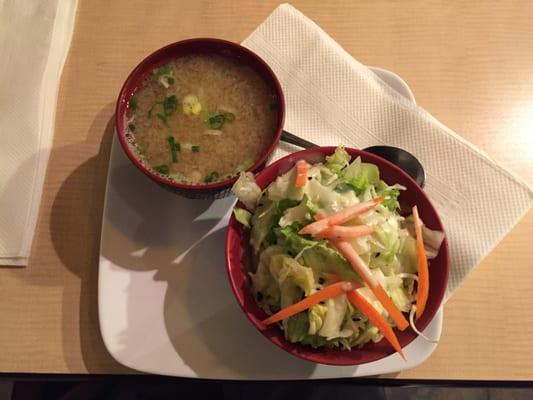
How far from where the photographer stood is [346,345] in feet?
3.00

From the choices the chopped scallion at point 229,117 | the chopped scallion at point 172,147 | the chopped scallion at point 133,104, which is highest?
the chopped scallion at point 133,104

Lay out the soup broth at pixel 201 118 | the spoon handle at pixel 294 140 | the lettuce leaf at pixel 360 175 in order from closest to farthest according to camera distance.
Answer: the lettuce leaf at pixel 360 175 → the soup broth at pixel 201 118 → the spoon handle at pixel 294 140

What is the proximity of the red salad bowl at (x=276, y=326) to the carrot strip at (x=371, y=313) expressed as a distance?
5 cm

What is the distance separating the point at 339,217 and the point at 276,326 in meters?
0.24

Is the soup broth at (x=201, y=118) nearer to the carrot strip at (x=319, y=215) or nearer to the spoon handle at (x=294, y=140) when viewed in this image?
the spoon handle at (x=294, y=140)

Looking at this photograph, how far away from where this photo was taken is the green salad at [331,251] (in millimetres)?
875

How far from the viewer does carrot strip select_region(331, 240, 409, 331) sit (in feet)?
2.81

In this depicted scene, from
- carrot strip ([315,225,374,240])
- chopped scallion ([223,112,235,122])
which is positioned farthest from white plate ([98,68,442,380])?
carrot strip ([315,225,374,240])

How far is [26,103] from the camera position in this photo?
1299 millimetres

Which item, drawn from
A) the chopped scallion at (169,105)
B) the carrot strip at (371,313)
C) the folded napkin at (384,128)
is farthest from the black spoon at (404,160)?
the chopped scallion at (169,105)

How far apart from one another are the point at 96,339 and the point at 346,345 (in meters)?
0.57

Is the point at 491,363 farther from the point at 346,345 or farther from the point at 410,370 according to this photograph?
the point at 346,345

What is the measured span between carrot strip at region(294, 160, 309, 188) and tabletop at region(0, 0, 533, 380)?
1.51 feet

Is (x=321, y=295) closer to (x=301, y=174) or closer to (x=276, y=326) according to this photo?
(x=276, y=326)
